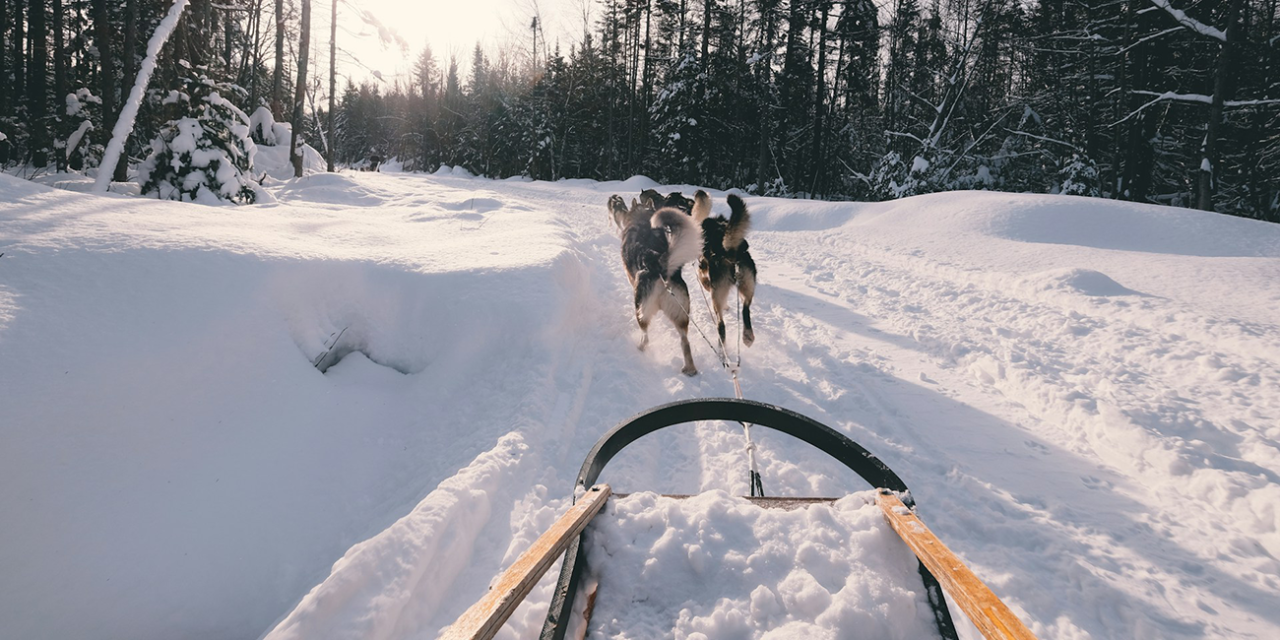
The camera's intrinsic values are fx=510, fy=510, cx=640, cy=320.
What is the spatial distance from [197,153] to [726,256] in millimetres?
9774

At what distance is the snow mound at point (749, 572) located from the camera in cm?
137

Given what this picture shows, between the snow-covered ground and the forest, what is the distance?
22.8 ft

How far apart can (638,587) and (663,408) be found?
60 centimetres

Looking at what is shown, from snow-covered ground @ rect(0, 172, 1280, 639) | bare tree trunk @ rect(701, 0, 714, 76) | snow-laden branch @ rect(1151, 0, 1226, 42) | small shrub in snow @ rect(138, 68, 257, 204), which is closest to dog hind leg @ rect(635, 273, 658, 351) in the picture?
snow-covered ground @ rect(0, 172, 1280, 639)

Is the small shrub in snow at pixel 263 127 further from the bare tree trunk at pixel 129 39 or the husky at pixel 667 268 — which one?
the husky at pixel 667 268

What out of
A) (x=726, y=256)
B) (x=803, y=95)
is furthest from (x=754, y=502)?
(x=803, y=95)

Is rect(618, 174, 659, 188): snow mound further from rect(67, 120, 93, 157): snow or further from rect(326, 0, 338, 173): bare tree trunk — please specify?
rect(67, 120, 93, 157): snow

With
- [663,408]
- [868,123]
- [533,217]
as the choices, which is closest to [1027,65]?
[868,123]

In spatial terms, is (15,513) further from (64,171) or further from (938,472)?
(64,171)

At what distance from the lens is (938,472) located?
10.0 feet

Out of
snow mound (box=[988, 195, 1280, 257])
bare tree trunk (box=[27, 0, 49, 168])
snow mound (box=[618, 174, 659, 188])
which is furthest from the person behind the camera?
snow mound (box=[618, 174, 659, 188])

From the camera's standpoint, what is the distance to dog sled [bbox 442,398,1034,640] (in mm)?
1088

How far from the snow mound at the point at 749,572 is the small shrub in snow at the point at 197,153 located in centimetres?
1108

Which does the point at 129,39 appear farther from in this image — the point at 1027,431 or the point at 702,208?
the point at 1027,431
